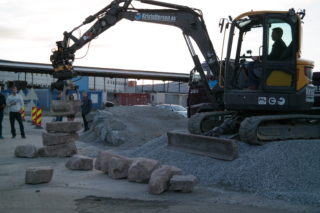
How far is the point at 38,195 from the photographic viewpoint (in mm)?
6590

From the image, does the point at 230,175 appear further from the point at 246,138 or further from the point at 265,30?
the point at 265,30

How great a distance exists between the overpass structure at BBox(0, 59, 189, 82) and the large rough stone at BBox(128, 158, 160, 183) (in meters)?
32.7

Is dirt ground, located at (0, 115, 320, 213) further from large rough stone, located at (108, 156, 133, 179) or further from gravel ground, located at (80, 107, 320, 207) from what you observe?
gravel ground, located at (80, 107, 320, 207)

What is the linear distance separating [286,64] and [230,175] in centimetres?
290

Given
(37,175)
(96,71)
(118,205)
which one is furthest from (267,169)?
(96,71)

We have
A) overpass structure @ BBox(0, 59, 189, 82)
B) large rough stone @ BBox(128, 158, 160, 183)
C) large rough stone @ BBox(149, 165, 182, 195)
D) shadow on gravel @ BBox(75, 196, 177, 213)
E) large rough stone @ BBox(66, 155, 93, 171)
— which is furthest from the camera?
overpass structure @ BBox(0, 59, 189, 82)

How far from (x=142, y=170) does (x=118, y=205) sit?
1.61 m

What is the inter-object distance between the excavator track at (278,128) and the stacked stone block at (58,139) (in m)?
4.96

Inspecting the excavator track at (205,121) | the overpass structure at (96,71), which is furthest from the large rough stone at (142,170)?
the overpass structure at (96,71)

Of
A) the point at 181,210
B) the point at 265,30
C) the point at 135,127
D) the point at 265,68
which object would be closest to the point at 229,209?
the point at 181,210

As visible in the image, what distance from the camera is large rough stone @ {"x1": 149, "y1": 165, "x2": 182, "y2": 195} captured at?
265 inches

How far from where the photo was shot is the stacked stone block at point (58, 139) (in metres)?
10.9

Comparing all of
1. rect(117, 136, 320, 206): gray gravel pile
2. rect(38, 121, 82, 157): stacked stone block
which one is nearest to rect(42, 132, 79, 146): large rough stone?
rect(38, 121, 82, 157): stacked stone block

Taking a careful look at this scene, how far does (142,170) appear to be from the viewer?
7609 mm
